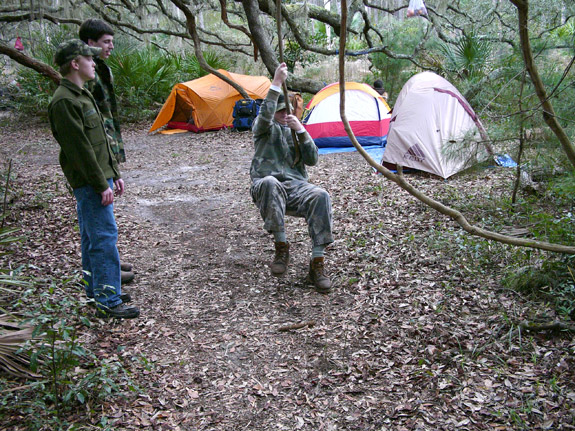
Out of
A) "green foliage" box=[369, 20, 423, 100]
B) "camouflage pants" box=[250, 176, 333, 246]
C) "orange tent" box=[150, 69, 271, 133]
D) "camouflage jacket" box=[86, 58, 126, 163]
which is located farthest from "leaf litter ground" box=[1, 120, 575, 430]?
"green foliage" box=[369, 20, 423, 100]

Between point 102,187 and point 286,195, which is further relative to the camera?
point 286,195

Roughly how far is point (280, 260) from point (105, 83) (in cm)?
187

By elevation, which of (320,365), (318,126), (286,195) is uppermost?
(318,126)

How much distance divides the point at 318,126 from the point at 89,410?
7.55m

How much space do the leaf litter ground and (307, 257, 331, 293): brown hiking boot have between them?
0.09 m

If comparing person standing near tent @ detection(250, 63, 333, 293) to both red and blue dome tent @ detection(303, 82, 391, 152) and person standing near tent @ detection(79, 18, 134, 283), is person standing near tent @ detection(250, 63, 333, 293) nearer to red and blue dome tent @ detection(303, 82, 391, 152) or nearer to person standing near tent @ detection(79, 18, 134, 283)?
person standing near tent @ detection(79, 18, 134, 283)

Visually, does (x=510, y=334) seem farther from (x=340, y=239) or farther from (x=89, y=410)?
(x=89, y=410)

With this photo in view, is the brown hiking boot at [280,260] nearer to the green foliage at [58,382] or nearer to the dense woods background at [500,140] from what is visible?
the dense woods background at [500,140]

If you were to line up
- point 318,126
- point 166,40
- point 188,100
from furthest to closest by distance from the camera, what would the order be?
point 166,40 → point 188,100 → point 318,126

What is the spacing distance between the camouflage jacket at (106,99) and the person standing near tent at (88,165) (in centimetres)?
29

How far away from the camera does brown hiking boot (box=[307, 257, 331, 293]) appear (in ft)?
11.7

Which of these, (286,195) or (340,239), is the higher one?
(286,195)

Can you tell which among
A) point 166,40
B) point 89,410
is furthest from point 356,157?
point 166,40

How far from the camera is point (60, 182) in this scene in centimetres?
697
